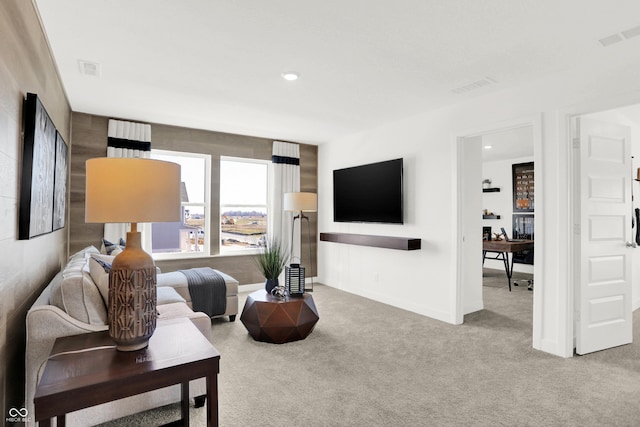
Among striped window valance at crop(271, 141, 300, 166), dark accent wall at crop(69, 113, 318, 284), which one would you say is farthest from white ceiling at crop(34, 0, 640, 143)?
striped window valance at crop(271, 141, 300, 166)

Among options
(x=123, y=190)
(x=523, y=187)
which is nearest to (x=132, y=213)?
(x=123, y=190)

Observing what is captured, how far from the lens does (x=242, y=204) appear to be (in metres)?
5.74

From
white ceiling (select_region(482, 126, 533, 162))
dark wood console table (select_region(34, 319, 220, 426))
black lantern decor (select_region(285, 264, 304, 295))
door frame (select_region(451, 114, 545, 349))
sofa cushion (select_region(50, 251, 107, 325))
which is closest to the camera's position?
dark wood console table (select_region(34, 319, 220, 426))

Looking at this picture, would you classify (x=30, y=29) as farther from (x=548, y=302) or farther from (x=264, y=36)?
(x=548, y=302)

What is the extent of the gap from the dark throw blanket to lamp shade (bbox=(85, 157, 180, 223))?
2.39m

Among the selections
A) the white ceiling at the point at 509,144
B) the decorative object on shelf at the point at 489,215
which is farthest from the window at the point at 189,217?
the decorative object on shelf at the point at 489,215

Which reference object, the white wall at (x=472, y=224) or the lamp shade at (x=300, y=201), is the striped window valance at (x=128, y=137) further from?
the white wall at (x=472, y=224)

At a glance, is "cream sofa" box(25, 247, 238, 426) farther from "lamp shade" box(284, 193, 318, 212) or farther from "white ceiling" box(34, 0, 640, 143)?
"lamp shade" box(284, 193, 318, 212)

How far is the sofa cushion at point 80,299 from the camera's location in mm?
1960

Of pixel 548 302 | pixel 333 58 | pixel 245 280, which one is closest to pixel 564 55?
pixel 333 58

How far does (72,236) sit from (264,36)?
3529mm

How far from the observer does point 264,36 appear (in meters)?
2.56

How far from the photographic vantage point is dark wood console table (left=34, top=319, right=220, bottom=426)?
1345 mm

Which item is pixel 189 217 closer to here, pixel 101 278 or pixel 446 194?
pixel 101 278
